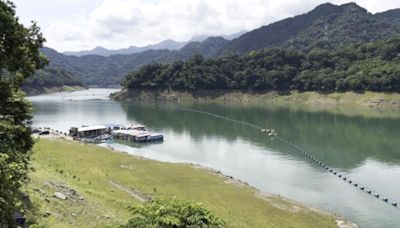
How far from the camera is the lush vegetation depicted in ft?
513

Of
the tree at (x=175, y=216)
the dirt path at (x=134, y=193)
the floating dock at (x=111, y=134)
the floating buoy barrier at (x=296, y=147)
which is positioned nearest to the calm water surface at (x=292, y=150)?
the floating buoy barrier at (x=296, y=147)

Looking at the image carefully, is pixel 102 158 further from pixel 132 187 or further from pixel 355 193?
pixel 355 193

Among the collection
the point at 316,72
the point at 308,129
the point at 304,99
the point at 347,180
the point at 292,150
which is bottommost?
the point at 347,180

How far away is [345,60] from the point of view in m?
184

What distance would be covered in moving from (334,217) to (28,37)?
31.6 meters

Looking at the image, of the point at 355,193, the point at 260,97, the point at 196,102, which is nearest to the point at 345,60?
the point at 260,97

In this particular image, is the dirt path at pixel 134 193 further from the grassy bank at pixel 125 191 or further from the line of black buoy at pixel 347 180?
the line of black buoy at pixel 347 180

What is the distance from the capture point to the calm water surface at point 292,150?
50.6m

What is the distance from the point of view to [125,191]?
43.4 metres

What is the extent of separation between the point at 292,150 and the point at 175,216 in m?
64.4

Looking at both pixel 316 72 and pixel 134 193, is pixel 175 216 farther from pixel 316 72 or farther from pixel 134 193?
pixel 316 72

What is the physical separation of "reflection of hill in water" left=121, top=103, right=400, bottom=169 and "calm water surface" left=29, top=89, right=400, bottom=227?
0.48 feet

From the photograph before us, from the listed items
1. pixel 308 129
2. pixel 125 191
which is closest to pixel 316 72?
pixel 308 129

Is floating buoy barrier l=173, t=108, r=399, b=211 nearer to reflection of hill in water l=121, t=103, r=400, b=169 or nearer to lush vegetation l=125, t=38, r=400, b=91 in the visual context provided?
reflection of hill in water l=121, t=103, r=400, b=169
